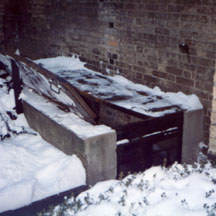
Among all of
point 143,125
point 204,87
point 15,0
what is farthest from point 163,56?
point 15,0

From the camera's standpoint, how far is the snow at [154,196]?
3.66 meters

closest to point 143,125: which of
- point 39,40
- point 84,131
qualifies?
point 84,131

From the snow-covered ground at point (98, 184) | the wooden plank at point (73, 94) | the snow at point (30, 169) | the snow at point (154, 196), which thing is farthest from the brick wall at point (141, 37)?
the snow at point (30, 169)

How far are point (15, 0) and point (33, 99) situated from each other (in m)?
3.94

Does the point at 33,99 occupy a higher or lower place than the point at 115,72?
lower

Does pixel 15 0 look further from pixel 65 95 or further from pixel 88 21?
pixel 65 95

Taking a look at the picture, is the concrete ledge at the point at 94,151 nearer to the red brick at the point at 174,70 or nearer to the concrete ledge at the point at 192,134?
the concrete ledge at the point at 192,134

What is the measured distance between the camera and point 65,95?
5.46m

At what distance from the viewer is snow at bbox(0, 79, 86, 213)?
15.0 ft

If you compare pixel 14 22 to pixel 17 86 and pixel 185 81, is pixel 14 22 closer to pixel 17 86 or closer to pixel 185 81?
pixel 17 86

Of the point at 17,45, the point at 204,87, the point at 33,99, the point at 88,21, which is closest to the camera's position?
the point at 204,87

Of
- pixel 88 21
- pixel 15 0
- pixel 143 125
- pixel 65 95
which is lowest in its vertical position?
pixel 143 125

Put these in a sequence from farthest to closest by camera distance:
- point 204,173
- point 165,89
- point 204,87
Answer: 1. point 165,89
2. point 204,87
3. point 204,173

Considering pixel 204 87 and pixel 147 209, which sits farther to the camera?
pixel 204 87
